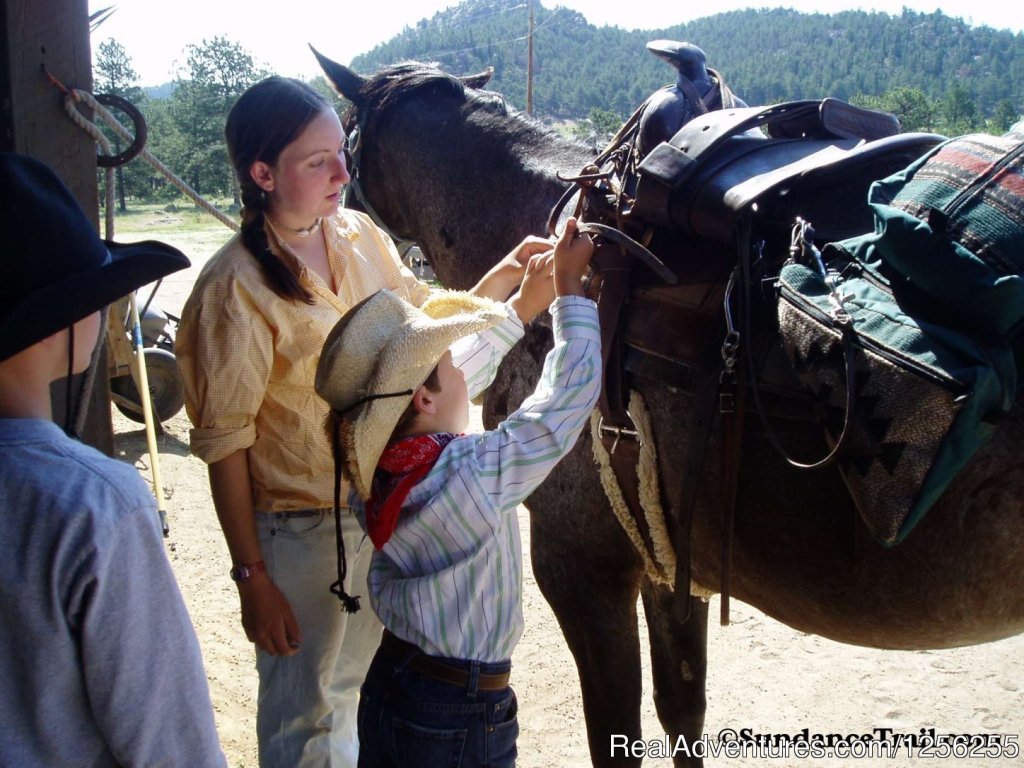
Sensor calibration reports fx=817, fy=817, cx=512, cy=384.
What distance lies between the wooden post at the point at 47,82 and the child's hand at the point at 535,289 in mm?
988

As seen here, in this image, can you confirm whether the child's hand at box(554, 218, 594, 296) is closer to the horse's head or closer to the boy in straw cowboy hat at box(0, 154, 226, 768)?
the boy in straw cowboy hat at box(0, 154, 226, 768)

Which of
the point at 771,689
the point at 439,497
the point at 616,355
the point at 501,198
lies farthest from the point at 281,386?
the point at 771,689

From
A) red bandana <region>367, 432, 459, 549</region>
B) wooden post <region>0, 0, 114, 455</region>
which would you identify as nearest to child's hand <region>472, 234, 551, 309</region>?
red bandana <region>367, 432, 459, 549</region>

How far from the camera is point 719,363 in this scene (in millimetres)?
1769

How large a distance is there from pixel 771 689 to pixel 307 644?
2.10 m

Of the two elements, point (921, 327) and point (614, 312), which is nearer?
point (921, 327)

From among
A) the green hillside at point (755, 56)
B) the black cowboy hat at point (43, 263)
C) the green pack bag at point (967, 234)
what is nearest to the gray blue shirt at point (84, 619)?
the black cowboy hat at point (43, 263)

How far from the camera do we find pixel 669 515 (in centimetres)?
196

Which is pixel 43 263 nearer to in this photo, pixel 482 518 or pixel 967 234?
pixel 482 518

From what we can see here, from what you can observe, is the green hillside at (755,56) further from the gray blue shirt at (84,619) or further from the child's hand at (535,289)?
the gray blue shirt at (84,619)

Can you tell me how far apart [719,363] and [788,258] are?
0.86ft

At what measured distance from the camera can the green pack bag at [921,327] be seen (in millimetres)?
1384

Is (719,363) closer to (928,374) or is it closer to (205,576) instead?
(928,374)

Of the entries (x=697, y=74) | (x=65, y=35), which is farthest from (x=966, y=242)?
(x=65, y=35)
